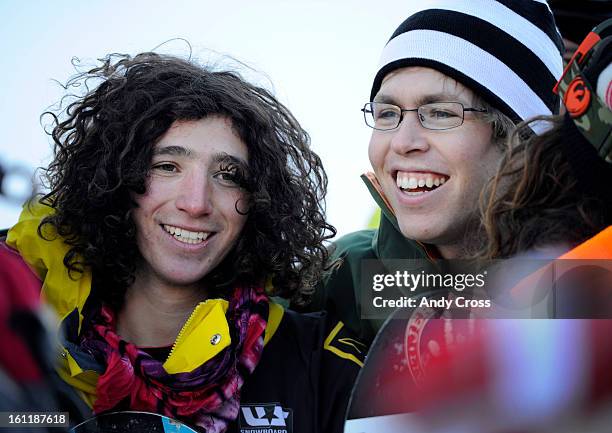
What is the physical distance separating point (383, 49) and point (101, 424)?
4.87 feet

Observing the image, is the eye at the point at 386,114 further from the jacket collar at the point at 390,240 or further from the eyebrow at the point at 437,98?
the jacket collar at the point at 390,240

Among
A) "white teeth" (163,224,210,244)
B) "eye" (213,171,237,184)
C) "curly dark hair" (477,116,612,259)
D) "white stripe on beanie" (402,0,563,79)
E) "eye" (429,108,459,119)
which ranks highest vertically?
"white stripe on beanie" (402,0,563,79)

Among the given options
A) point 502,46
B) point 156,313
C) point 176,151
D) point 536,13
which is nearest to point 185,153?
point 176,151

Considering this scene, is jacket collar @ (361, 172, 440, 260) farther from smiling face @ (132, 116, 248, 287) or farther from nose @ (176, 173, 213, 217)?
nose @ (176, 173, 213, 217)

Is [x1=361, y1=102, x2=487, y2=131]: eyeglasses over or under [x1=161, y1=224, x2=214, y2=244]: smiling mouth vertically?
over

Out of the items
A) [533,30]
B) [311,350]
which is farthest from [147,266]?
[533,30]

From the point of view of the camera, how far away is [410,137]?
2322mm

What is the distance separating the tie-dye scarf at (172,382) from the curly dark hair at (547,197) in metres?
0.90

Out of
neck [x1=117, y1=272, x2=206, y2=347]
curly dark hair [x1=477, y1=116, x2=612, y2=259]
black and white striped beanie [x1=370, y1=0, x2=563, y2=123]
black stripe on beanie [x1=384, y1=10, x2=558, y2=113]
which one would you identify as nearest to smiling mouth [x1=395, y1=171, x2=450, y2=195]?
black and white striped beanie [x1=370, y1=0, x2=563, y2=123]

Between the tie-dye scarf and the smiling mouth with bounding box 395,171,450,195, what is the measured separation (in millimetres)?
674

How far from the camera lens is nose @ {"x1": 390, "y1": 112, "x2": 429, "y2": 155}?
2.32 m

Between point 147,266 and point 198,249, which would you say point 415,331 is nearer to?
point 198,249

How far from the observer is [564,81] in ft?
5.10

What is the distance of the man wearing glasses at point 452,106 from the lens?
232 cm
